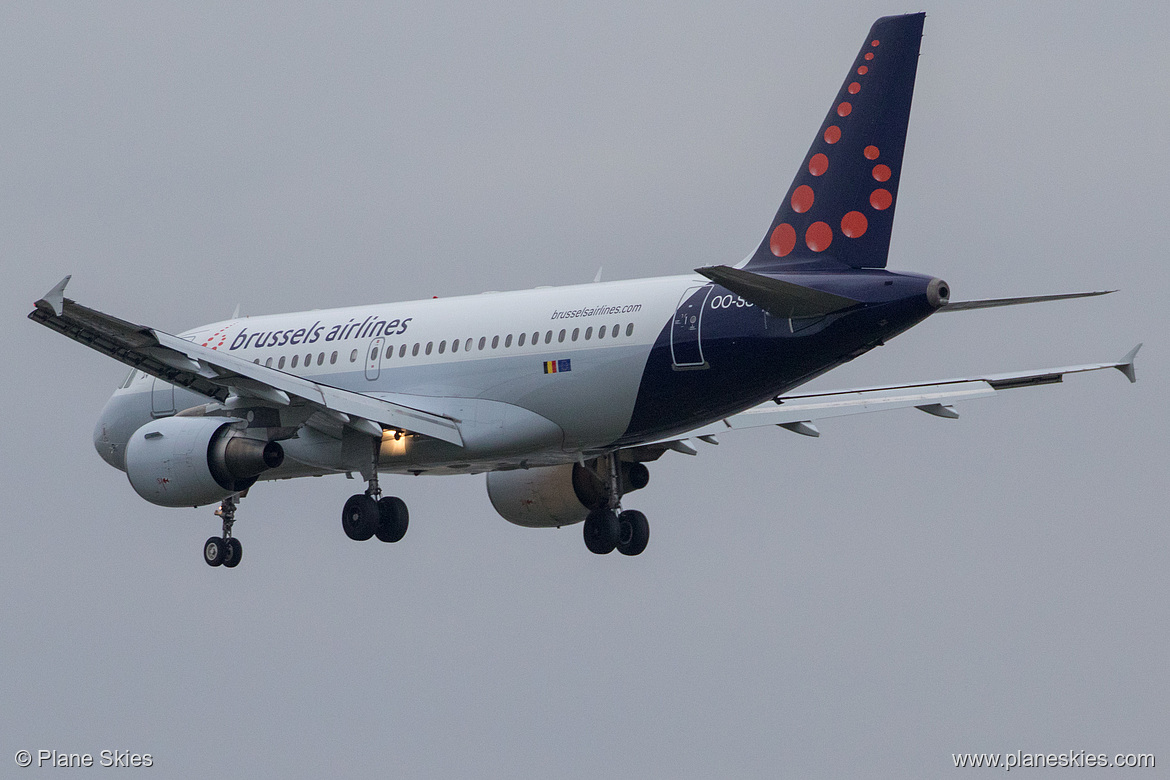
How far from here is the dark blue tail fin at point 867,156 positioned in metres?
32.4

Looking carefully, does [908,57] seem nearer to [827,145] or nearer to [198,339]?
[827,145]

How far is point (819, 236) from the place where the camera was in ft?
107

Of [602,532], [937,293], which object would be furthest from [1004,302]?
[602,532]

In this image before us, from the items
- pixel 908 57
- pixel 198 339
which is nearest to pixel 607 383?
pixel 908 57

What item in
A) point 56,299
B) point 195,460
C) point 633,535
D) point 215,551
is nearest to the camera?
point 56,299

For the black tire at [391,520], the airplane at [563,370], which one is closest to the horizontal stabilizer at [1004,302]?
the airplane at [563,370]

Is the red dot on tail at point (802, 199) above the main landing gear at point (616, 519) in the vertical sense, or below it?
above

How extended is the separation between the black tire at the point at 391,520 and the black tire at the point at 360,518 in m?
0.23

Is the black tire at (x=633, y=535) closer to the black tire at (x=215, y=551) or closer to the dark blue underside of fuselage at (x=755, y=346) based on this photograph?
the dark blue underside of fuselage at (x=755, y=346)

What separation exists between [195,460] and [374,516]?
340 cm

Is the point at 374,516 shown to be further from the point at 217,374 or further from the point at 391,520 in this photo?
the point at 217,374

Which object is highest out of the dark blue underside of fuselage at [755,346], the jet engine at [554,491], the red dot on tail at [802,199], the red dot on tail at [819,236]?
the red dot on tail at [802,199]

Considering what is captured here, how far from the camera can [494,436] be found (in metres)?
35.9

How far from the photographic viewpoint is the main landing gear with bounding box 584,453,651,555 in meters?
39.2
